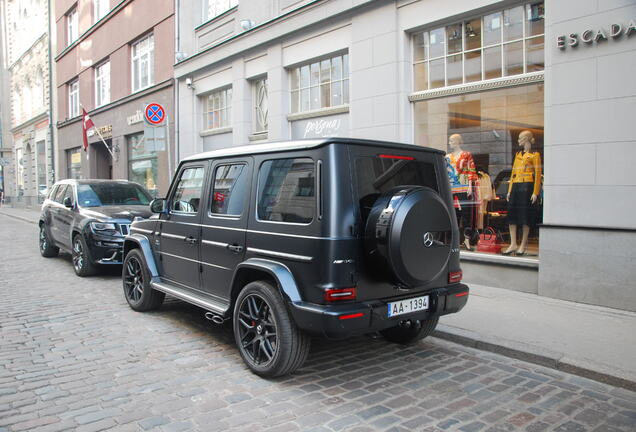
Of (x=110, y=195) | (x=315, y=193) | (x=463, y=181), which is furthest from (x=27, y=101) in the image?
(x=315, y=193)

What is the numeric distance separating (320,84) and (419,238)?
8.04 meters

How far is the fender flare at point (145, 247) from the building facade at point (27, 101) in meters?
25.5

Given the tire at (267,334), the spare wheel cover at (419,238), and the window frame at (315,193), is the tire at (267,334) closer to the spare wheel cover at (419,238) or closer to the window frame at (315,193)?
the window frame at (315,193)

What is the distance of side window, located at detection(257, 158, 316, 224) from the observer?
163 inches

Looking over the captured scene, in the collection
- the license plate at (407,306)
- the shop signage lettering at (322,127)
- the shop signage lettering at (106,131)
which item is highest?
the shop signage lettering at (106,131)

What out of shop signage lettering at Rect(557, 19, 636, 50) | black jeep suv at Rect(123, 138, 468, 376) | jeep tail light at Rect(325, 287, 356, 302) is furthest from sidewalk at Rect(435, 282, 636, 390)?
shop signage lettering at Rect(557, 19, 636, 50)

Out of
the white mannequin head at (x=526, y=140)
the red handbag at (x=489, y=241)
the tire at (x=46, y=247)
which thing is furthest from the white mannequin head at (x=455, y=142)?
the tire at (x=46, y=247)

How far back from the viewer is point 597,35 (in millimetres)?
6492

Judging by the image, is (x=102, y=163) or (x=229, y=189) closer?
(x=229, y=189)

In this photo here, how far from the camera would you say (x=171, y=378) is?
4.30 metres

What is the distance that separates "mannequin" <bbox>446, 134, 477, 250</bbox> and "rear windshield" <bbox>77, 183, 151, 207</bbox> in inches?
234

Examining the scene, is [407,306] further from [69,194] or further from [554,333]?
[69,194]

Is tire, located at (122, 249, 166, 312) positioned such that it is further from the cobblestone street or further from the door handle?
the door handle

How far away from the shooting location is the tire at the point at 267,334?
410cm
